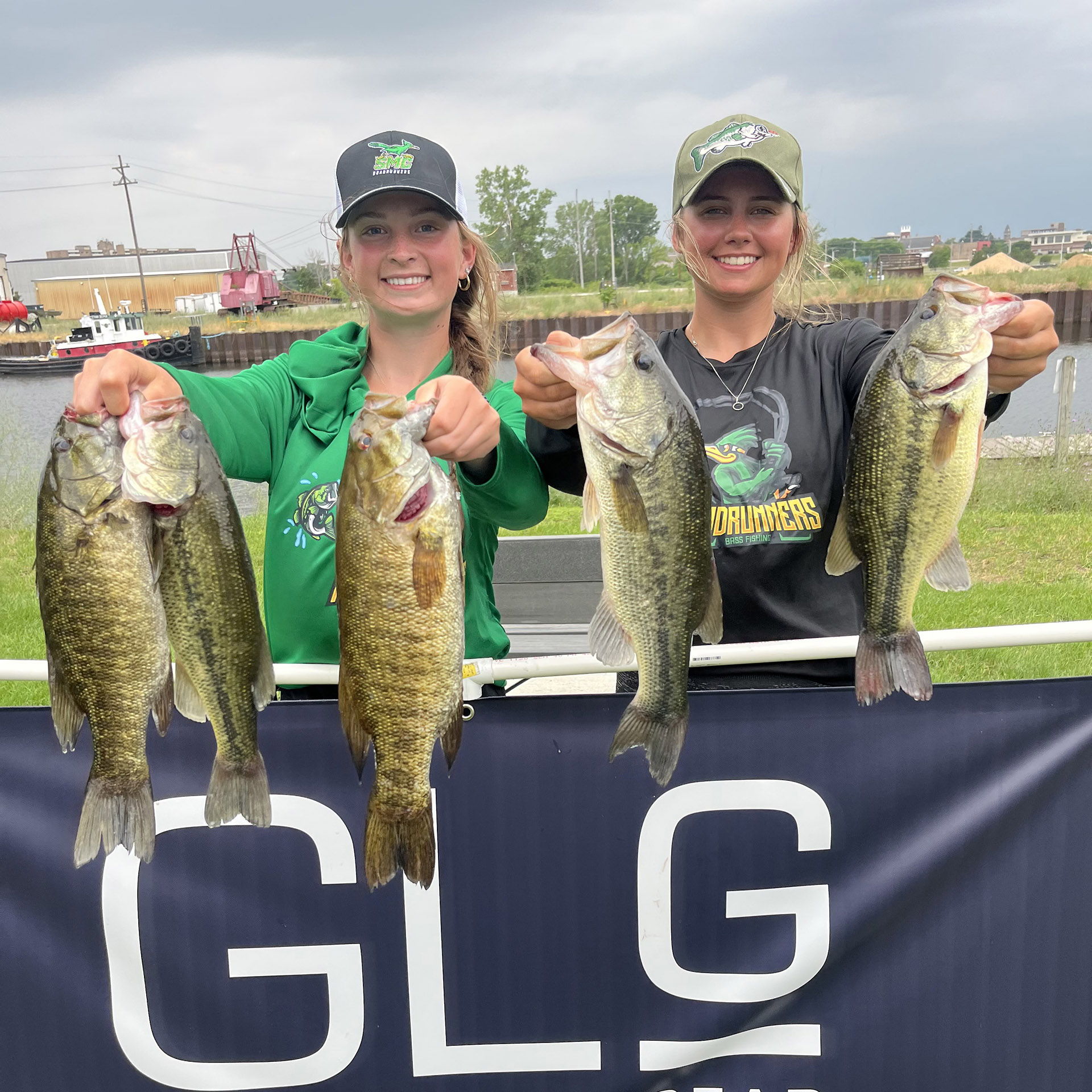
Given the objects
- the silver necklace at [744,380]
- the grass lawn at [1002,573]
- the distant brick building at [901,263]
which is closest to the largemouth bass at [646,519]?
the silver necklace at [744,380]

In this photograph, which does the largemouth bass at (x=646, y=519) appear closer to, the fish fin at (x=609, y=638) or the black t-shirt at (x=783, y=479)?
the fish fin at (x=609, y=638)

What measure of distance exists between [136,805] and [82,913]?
2.50ft

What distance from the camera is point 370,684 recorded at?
1.97m

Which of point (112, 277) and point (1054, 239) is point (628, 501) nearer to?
point (112, 277)

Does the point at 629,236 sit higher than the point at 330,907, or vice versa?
the point at 629,236

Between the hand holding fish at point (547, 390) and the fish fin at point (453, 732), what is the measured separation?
0.68m

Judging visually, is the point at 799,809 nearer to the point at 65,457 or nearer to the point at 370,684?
the point at 370,684

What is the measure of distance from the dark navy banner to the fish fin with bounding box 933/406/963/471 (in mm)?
785

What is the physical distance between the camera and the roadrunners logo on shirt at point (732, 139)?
2605mm

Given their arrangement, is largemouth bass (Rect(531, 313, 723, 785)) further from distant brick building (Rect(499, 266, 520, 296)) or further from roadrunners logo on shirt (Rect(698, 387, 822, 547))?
distant brick building (Rect(499, 266, 520, 296))

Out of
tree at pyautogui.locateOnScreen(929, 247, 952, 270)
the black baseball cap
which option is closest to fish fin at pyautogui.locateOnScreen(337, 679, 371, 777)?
the black baseball cap

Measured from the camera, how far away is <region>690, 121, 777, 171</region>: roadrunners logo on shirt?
2605 millimetres

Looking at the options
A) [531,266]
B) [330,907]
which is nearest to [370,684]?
[330,907]

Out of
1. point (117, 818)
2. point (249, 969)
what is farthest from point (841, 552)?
point (249, 969)
